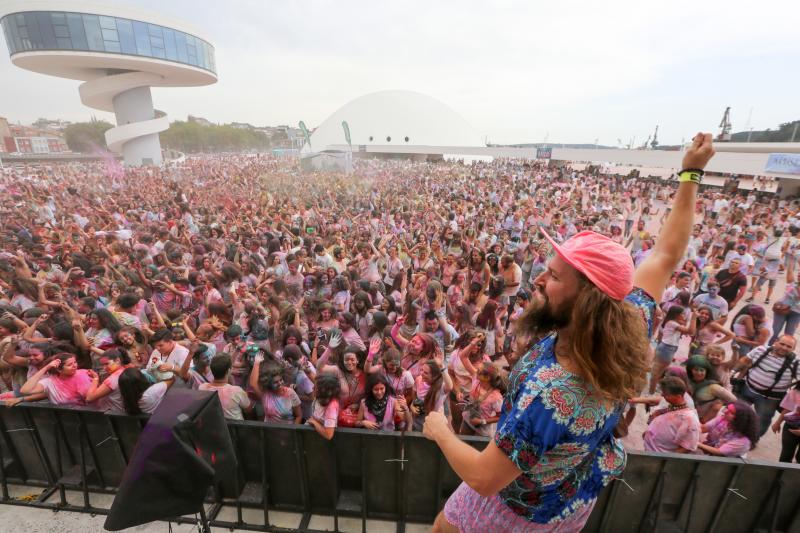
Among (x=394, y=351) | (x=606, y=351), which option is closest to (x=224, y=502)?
(x=394, y=351)

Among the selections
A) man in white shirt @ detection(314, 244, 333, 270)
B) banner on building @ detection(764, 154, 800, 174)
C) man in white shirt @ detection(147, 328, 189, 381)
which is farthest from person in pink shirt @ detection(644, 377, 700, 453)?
banner on building @ detection(764, 154, 800, 174)

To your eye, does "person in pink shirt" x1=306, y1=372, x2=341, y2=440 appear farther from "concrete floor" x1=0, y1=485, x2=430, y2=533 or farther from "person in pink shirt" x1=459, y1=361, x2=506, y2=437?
"person in pink shirt" x1=459, y1=361, x2=506, y2=437

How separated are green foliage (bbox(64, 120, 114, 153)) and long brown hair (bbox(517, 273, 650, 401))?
82.4 meters

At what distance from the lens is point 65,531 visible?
10.2ft

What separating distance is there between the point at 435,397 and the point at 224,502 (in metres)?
2.13

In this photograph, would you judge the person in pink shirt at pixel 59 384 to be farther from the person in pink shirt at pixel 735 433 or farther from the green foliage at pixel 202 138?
the green foliage at pixel 202 138

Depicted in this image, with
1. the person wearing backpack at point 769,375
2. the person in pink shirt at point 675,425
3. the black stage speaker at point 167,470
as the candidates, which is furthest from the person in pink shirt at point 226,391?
the person wearing backpack at point 769,375

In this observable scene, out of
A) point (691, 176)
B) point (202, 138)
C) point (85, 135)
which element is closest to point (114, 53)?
point (85, 135)

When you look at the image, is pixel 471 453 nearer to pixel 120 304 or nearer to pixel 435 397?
pixel 435 397

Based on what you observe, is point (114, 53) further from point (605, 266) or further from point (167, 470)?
point (605, 266)

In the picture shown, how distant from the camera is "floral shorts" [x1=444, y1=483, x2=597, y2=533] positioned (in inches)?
53.2

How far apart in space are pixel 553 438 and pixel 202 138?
88.0 metres

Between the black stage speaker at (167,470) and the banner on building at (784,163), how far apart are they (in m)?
28.4

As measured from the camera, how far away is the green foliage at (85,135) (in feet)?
210
